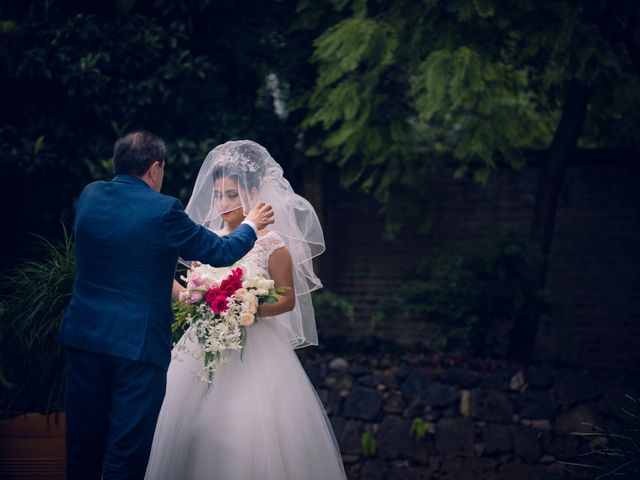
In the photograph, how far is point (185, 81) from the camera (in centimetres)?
747

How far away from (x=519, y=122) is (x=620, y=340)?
8.07ft

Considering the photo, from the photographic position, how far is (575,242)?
805 centimetres

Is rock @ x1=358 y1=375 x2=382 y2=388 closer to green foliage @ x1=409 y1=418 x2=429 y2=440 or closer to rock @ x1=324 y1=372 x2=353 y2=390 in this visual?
rock @ x1=324 y1=372 x2=353 y2=390

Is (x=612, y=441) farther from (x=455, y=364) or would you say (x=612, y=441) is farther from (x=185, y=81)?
(x=185, y=81)

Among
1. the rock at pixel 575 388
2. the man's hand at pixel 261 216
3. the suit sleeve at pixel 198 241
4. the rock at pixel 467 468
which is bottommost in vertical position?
the rock at pixel 467 468

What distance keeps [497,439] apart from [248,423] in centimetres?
337

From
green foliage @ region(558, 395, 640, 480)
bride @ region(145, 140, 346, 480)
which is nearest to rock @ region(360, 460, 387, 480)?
green foliage @ region(558, 395, 640, 480)

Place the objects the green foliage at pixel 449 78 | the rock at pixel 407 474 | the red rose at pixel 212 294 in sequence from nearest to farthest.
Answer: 1. the red rose at pixel 212 294
2. the green foliage at pixel 449 78
3. the rock at pixel 407 474

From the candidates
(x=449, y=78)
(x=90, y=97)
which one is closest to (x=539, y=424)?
(x=449, y=78)

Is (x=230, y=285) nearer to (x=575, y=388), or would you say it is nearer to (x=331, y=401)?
(x=331, y=401)

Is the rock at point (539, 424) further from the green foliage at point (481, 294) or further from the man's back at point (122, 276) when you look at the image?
the man's back at point (122, 276)

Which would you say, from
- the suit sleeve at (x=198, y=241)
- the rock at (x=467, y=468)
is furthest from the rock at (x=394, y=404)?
the suit sleeve at (x=198, y=241)

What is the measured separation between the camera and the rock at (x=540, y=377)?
6.75 metres

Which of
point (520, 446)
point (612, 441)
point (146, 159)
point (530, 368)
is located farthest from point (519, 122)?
point (146, 159)
